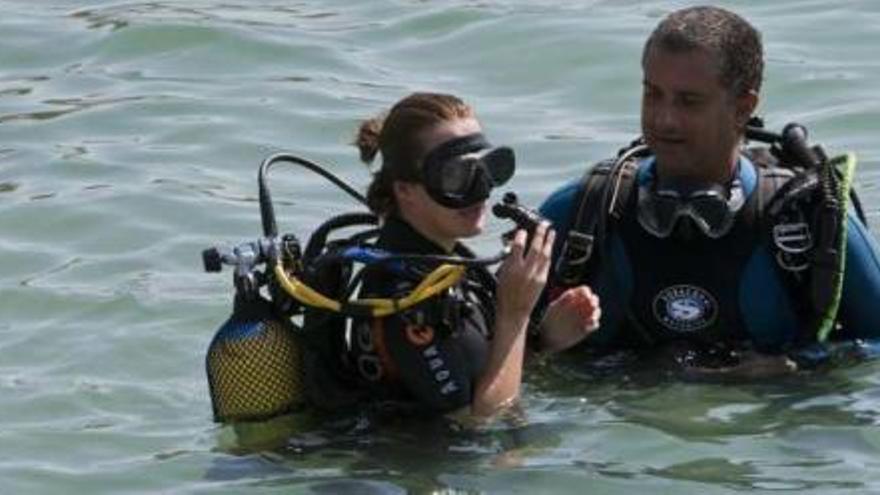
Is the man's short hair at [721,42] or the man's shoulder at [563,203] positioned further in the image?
the man's shoulder at [563,203]

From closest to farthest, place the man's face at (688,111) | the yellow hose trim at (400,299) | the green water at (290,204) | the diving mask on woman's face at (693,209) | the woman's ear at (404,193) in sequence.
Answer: the yellow hose trim at (400,299), the woman's ear at (404,193), the green water at (290,204), the man's face at (688,111), the diving mask on woman's face at (693,209)

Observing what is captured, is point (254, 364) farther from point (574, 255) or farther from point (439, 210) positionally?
point (574, 255)

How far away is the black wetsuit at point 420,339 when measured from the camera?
5355 millimetres

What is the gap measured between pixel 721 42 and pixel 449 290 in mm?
1001

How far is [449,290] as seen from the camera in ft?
17.5

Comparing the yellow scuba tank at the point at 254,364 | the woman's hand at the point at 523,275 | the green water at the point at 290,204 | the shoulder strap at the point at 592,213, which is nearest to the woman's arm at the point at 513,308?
the woman's hand at the point at 523,275

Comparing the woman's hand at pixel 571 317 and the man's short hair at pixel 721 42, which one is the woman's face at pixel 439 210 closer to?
the woman's hand at pixel 571 317

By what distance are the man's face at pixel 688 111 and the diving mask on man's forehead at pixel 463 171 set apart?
575mm

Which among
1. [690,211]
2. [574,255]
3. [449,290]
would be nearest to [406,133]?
[449,290]

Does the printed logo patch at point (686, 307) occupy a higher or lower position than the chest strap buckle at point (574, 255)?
lower

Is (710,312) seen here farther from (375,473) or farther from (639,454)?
(375,473)

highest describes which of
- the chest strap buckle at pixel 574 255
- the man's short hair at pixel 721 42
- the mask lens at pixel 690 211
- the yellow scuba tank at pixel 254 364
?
the man's short hair at pixel 721 42

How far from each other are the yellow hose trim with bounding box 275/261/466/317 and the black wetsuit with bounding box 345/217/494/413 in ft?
0.06

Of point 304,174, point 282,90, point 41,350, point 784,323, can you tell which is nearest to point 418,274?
point 784,323
